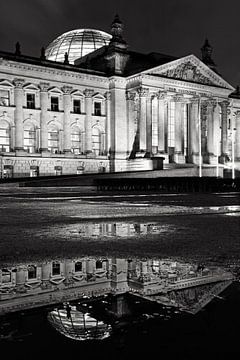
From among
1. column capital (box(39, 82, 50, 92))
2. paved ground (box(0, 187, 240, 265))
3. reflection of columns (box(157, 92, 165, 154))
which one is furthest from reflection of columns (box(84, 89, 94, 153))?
paved ground (box(0, 187, 240, 265))

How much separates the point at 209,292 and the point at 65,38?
272 ft

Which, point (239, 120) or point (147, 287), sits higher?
point (239, 120)

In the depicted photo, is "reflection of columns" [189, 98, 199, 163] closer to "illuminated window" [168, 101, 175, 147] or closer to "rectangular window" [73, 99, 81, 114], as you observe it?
"illuminated window" [168, 101, 175, 147]

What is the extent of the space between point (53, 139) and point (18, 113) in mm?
6564

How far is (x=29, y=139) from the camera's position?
188ft

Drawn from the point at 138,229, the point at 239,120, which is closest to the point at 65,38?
the point at 239,120

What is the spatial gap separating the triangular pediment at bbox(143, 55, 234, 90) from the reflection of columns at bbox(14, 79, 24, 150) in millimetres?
17576

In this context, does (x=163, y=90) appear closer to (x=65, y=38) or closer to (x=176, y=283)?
(x=65, y=38)

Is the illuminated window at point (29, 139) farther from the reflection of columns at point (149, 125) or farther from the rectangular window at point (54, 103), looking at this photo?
the reflection of columns at point (149, 125)

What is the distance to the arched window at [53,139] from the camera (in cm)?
5881

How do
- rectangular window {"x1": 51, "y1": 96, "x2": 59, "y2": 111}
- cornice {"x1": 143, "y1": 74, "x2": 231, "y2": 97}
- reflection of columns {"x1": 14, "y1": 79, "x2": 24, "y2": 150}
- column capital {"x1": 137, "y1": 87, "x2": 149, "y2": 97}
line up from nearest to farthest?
reflection of columns {"x1": 14, "y1": 79, "x2": 24, "y2": 150} → rectangular window {"x1": 51, "y1": 96, "x2": 59, "y2": 111} → column capital {"x1": 137, "y1": 87, "x2": 149, "y2": 97} → cornice {"x1": 143, "y1": 74, "x2": 231, "y2": 97}

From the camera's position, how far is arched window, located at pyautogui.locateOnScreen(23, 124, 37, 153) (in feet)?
187

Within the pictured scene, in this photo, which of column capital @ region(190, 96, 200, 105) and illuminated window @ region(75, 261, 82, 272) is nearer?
illuminated window @ region(75, 261, 82, 272)

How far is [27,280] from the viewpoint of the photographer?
334 centimetres
